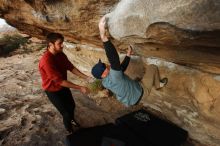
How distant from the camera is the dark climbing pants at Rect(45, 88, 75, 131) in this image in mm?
4598

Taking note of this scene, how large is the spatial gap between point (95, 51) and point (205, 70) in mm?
3165

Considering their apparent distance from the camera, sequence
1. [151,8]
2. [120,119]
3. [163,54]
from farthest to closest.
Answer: [120,119] → [163,54] → [151,8]

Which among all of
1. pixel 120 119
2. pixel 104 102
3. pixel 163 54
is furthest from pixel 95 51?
pixel 163 54

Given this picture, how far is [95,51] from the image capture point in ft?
21.7

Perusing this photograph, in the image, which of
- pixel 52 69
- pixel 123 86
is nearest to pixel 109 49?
pixel 123 86

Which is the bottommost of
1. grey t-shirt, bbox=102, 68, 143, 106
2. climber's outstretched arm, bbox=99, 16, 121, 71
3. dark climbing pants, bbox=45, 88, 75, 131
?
dark climbing pants, bbox=45, 88, 75, 131

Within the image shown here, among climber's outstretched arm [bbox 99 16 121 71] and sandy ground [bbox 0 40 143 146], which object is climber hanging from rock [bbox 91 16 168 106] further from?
sandy ground [bbox 0 40 143 146]

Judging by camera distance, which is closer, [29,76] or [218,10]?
[218,10]

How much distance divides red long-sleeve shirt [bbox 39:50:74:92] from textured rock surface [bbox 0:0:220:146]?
84 cm

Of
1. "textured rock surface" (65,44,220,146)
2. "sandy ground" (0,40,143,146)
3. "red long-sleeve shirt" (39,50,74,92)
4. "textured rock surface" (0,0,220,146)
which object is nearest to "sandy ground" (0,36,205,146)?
"sandy ground" (0,40,143,146)

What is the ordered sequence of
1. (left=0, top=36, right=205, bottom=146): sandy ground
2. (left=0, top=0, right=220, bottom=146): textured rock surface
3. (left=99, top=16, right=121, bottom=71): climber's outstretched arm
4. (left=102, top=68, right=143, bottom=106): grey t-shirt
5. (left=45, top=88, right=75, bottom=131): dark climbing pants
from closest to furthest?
(left=0, top=0, right=220, bottom=146): textured rock surface
(left=99, top=16, right=121, bottom=71): climber's outstretched arm
(left=102, top=68, right=143, bottom=106): grey t-shirt
(left=45, top=88, right=75, bottom=131): dark climbing pants
(left=0, top=36, right=205, bottom=146): sandy ground

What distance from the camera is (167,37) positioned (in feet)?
10.4

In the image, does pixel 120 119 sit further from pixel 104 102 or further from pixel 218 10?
pixel 218 10

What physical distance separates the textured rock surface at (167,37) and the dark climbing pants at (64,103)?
1337 millimetres
